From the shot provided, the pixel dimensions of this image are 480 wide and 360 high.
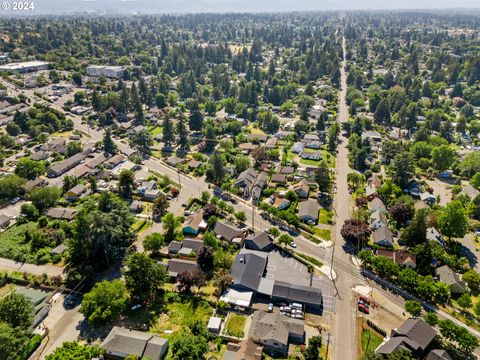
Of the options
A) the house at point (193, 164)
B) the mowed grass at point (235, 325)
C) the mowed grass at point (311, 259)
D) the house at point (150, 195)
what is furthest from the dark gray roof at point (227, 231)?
the house at point (193, 164)

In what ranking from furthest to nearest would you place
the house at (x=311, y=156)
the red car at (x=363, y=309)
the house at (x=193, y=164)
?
the house at (x=311, y=156), the house at (x=193, y=164), the red car at (x=363, y=309)

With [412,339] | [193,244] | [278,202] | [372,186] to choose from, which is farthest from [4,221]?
[372,186]

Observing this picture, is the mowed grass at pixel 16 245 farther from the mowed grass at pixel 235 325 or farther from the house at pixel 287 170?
the house at pixel 287 170

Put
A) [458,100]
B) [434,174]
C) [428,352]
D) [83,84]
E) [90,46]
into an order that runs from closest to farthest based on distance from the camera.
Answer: [428,352], [434,174], [458,100], [83,84], [90,46]

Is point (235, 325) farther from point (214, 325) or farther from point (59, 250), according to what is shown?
point (59, 250)

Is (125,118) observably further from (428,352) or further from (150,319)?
(428,352)

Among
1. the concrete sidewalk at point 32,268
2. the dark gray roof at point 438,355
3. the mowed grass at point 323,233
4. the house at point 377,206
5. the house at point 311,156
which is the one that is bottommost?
the concrete sidewalk at point 32,268

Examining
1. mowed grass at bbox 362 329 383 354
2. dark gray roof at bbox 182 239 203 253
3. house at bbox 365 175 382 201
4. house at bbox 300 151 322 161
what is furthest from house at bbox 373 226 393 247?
house at bbox 300 151 322 161

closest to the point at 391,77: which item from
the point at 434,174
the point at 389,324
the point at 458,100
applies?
the point at 458,100
